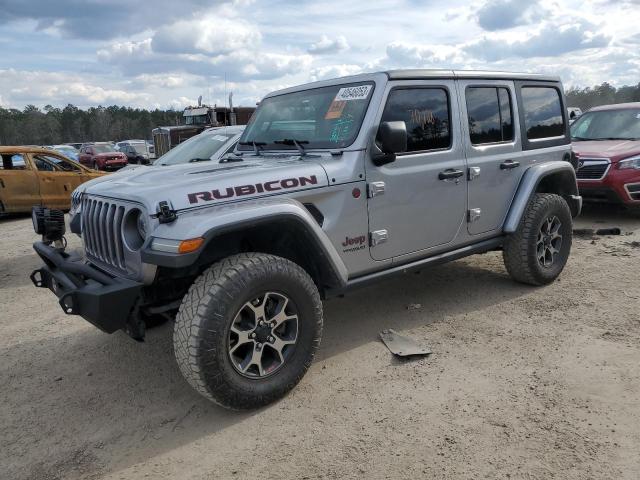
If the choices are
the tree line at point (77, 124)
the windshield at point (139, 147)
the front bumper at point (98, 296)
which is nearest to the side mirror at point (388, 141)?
the front bumper at point (98, 296)

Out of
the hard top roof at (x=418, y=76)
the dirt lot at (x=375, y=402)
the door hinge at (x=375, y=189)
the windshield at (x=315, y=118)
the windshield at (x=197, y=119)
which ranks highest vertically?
the windshield at (x=197, y=119)

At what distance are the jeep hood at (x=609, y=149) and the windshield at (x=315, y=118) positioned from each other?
216 inches

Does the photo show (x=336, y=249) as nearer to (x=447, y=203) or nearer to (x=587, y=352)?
(x=447, y=203)

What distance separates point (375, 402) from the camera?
3.17m

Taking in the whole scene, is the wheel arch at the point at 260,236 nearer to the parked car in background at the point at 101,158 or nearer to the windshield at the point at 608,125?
the windshield at the point at 608,125

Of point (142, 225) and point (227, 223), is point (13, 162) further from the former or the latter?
point (227, 223)

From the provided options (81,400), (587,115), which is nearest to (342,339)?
(81,400)

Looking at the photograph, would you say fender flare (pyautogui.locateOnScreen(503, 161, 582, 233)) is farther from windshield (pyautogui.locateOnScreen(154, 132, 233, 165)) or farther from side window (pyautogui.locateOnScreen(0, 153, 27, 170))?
side window (pyautogui.locateOnScreen(0, 153, 27, 170))

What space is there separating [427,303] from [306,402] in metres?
1.98

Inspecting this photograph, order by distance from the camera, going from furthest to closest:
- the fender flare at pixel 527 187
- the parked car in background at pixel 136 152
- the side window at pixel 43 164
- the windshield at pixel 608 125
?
the parked car in background at pixel 136 152, the side window at pixel 43 164, the windshield at pixel 608 125, the fender flare at pixel 527 187

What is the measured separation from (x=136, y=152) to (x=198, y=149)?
72.3ft

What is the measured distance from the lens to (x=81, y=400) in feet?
11.2

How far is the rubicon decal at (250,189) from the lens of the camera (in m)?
2.92

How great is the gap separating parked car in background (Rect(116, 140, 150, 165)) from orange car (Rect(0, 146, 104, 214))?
670 inches
